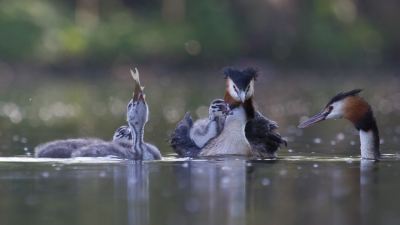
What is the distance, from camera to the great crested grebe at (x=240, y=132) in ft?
40.7

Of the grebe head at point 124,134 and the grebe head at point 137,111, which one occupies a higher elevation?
the grebe head at point 137,111

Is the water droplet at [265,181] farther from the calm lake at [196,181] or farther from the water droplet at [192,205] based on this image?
the water droplet at [192,205]

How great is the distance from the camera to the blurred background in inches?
1331

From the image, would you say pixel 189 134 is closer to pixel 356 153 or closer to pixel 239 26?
pixel 356 153

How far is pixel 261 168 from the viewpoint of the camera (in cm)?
1094

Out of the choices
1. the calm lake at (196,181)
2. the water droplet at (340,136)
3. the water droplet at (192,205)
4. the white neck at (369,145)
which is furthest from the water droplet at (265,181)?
the water droplet at (340,136)

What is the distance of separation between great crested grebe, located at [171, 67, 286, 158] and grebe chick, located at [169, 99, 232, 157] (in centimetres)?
2

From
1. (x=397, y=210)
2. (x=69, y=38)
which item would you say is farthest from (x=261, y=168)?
(x=69, y=38)

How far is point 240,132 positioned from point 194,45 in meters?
28.3

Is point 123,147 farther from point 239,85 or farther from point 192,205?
point 192,205

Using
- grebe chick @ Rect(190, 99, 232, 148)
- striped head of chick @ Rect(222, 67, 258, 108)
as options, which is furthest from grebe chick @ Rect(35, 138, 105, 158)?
striped head of chick @ Rect(222, 67, 258, 108)

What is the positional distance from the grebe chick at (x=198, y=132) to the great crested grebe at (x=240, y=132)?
0.02 meters

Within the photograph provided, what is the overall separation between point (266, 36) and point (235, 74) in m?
29.3

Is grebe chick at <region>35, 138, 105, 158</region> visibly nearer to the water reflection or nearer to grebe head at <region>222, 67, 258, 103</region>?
the water reflection
